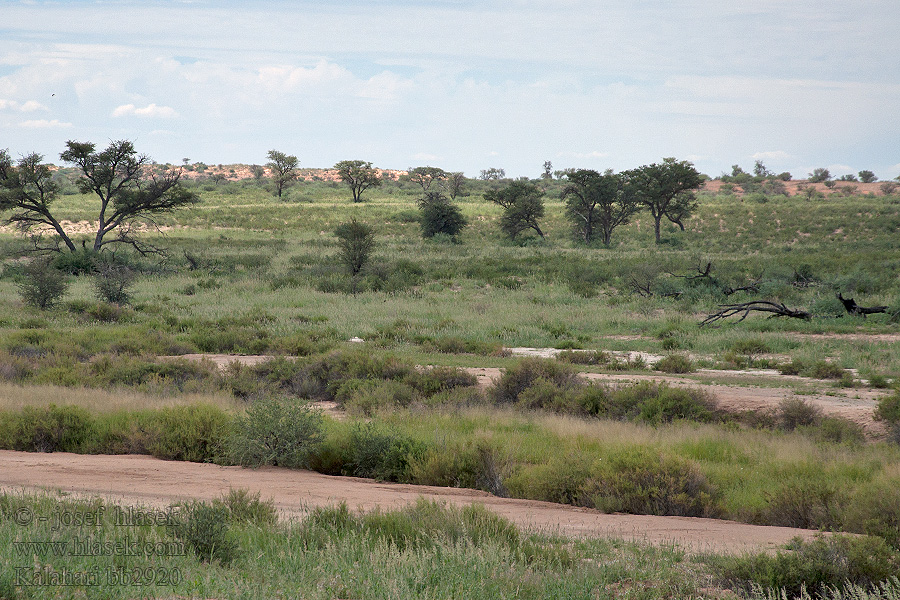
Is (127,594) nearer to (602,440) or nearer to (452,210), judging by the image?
(602,440)

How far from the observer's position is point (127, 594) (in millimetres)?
4332

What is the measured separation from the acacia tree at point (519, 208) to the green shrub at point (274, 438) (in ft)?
164

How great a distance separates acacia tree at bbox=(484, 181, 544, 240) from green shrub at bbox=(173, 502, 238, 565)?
54.0 m

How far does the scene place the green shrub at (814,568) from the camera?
537 cm

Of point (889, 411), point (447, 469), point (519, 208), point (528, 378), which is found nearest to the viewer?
point (447, 469)

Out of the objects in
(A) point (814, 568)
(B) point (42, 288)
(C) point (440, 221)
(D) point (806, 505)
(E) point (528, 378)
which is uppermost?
(C) point (440, 221)

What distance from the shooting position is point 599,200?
57469 mm

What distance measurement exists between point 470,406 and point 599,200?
46.8 m

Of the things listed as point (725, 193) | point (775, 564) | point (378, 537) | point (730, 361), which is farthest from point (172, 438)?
point (725, 193)

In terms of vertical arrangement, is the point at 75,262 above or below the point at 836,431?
above

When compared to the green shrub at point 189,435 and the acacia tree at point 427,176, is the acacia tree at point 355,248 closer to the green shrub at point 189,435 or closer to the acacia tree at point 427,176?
the green shrub at point 189,435

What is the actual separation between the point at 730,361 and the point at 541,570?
14.3m

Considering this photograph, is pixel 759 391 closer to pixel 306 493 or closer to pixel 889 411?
pixel 889 411

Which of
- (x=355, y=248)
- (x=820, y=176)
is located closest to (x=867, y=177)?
(x=820, y=176)
